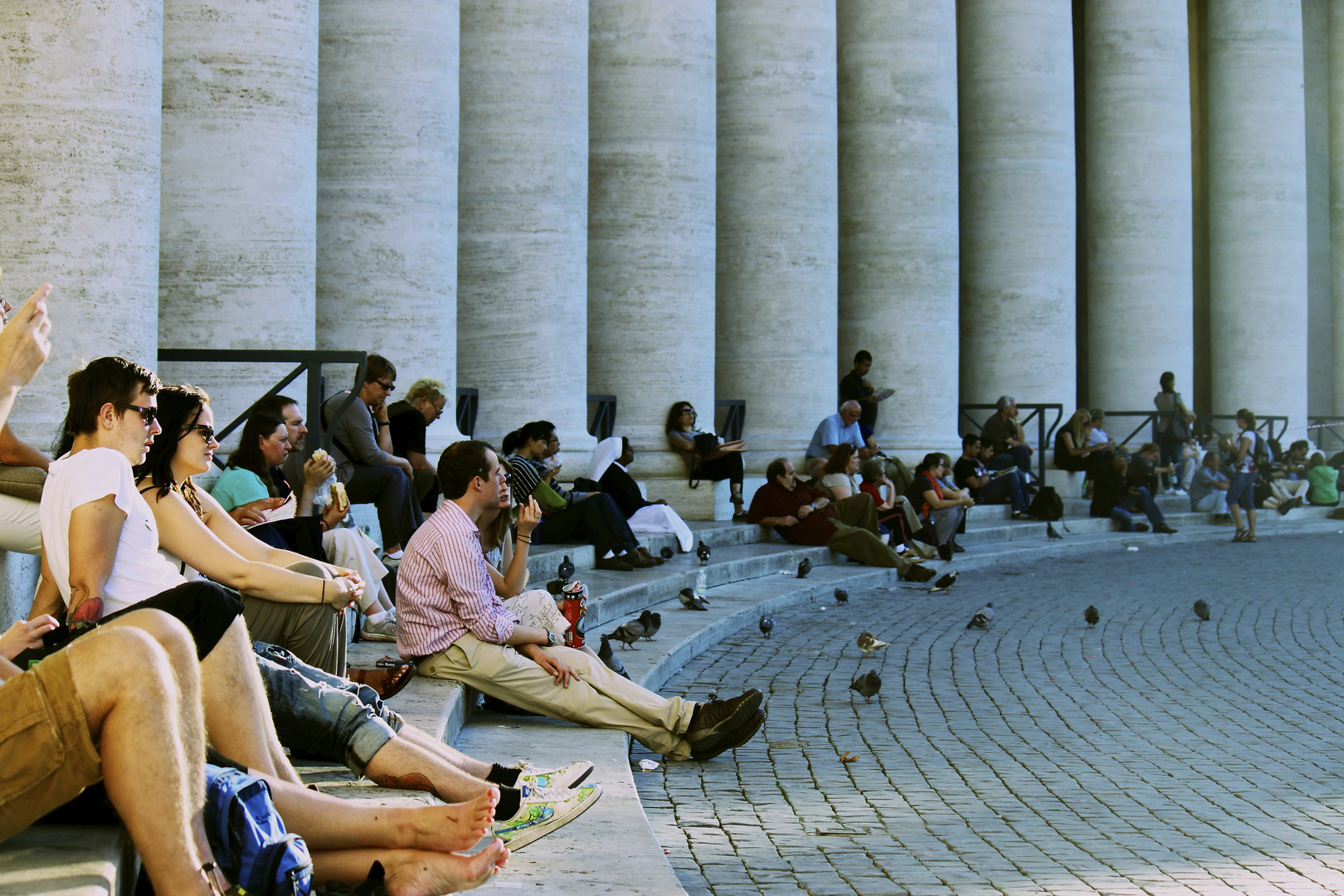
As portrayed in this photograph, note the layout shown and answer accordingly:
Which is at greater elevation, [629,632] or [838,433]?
[838,433]

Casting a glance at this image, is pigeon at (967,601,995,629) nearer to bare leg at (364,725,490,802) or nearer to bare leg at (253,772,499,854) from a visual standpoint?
bare leg at (364,725,490,802)

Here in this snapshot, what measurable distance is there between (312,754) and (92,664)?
1937 millimetres

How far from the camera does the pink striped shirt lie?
7.03m

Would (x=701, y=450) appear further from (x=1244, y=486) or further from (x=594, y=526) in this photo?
(x=1244, y=486)

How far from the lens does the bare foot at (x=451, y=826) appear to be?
4188mm

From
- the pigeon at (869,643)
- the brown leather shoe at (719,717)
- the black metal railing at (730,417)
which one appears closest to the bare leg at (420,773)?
the brown leather shoe at (719,717)

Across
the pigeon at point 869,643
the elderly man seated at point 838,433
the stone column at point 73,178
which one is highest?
the stone column at point 73,178

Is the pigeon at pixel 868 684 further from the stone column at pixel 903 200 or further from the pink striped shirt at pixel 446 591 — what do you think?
the stone column at pixel 903 200

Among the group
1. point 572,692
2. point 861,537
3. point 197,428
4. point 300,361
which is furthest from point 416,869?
point 861,537

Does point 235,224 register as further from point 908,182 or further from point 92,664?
point 908,182

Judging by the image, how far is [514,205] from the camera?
1507 centimetres

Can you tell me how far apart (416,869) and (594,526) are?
9.22 meters

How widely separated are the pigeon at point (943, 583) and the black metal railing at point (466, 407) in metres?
4.70

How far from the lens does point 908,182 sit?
71.8ft
